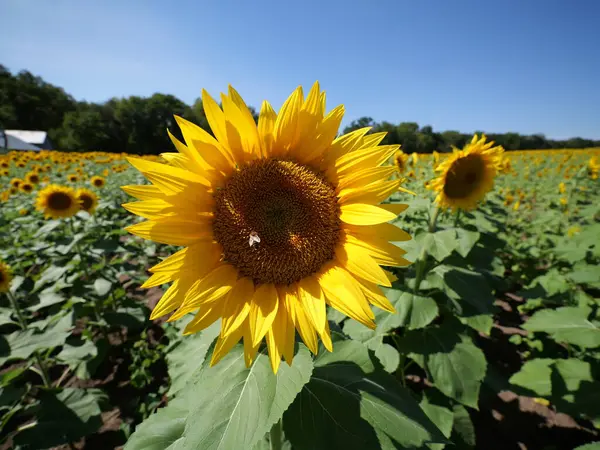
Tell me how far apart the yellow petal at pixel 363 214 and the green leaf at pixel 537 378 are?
7.99 ft

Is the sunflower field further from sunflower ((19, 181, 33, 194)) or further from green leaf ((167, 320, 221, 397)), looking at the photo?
sunflower ((19, 181, 33, 194))

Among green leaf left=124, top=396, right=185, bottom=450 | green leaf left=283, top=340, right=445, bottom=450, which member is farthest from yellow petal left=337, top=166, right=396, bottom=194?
green leaf left=124, top=396, right=185, bottom=450

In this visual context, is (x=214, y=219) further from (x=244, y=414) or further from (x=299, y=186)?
(x=244, y=414)

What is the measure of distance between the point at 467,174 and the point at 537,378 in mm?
2081

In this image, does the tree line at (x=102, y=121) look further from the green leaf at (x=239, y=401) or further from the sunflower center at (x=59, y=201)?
the green leaf at (x=239, y=401)

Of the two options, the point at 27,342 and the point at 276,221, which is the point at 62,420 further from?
the point at 276,221

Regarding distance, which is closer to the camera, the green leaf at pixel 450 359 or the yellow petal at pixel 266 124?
the yellow petal at pixel 266 124

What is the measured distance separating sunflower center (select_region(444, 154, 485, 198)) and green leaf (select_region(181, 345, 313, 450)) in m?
2.74

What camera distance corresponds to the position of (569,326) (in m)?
2.58

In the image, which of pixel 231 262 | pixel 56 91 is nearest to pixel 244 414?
pixel 231 262

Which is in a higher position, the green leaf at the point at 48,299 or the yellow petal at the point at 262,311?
the yellow petal at the point at 262,311

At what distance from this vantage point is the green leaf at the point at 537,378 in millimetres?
2574

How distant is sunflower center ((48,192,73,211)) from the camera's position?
521 centimetres

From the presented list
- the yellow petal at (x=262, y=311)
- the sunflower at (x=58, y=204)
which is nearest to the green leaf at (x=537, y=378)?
the yellow petal at (x=262, y=311)
